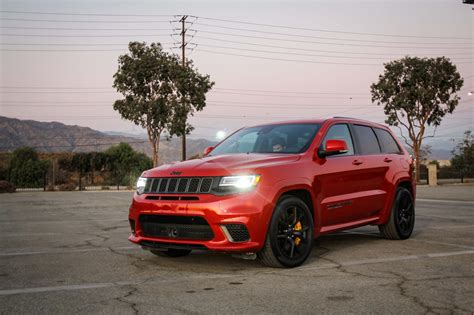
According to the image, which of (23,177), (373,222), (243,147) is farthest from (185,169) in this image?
(23,177)

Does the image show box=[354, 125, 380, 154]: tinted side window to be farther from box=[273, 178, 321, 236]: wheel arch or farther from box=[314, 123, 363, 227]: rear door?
box=[273, 178, 321, 236]: wheel arch

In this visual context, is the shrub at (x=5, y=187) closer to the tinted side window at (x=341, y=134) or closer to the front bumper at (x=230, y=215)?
the tinted side window at (x=341, y=134)

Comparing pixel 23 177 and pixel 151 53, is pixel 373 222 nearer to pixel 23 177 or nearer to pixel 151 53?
pixel 151 53

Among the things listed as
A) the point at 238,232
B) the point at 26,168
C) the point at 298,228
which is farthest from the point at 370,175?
the point at 26,168

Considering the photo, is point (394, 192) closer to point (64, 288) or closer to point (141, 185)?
point (141, 185)

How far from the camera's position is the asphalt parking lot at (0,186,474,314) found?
14.3 feet

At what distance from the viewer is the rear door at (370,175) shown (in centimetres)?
738

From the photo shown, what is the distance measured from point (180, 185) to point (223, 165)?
21.0 inches

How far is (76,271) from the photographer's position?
19.5 feet

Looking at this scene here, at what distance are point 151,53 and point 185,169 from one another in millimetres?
38695

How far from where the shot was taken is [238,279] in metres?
5.39

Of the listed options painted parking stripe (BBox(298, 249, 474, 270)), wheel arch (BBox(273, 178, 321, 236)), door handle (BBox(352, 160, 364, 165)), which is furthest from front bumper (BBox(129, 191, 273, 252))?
door handle (BBox(352, 160, 364, 165))

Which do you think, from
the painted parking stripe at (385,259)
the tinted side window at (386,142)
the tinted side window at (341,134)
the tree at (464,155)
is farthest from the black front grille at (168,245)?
the tree at (464,155)

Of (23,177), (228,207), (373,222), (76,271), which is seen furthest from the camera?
(23,177)
